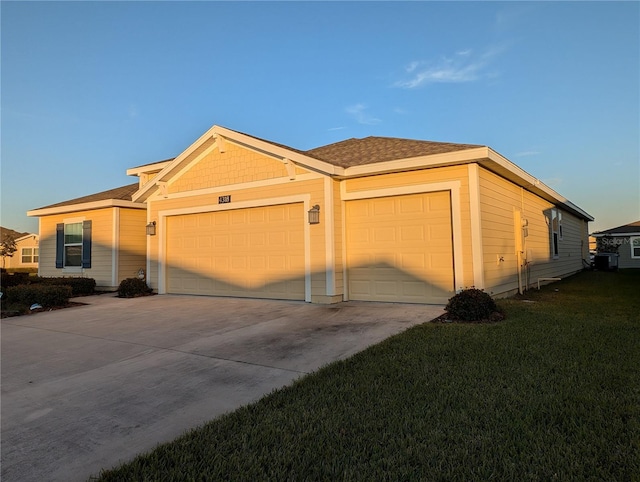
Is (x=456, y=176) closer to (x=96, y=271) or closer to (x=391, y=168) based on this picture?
(x=391, y=168)

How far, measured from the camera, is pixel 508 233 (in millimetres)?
9797

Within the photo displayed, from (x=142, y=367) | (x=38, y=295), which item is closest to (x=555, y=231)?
(x=142, y=367)

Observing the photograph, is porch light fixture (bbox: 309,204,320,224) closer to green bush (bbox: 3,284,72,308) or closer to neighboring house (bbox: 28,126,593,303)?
neighboring house (bbox: 28,126,593,303)

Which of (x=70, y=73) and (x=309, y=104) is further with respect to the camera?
(x=309, y=104)

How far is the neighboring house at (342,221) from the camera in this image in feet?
26.5

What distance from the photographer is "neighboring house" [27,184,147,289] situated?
13516 millimetres

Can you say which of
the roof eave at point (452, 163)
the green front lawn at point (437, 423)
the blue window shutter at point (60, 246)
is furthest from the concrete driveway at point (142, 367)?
the blue window shutter at point (60, 246)

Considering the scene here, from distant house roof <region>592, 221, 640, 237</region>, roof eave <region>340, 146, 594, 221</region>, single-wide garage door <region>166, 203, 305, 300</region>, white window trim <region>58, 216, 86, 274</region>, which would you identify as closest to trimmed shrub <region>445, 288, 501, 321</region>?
roof eave <region>340, 146, 594, 221</region>

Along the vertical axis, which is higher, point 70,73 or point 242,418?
point 70,73

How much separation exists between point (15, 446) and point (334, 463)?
2301 millimetres

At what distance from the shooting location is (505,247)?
9.47 meters

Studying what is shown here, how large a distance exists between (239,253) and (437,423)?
8295 millimetres

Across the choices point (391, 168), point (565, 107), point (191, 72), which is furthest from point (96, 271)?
point (565, 107)

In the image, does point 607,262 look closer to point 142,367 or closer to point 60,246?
point 142,367
